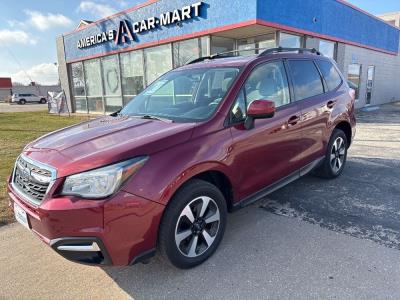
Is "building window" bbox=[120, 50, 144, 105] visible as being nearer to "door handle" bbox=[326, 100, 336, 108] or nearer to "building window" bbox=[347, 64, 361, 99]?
"building window" bbox=[347, 64, 361, 99]

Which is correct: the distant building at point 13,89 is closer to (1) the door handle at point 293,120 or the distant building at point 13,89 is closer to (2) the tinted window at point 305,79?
(2) the tinted window at point 305,79

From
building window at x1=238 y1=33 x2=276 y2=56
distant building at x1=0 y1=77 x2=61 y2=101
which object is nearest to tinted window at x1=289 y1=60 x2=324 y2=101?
building window at x1=238 y1=33 x2=276 y2=56

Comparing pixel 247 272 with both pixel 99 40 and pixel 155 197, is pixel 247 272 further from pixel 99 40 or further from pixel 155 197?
pixel 99 40

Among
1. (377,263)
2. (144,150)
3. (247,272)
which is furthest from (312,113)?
(144,150)

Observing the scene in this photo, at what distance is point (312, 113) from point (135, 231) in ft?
9.60

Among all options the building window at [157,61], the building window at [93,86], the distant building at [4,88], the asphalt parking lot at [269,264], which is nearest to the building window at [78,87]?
the building window at [93,86]

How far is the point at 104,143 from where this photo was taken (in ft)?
8.85

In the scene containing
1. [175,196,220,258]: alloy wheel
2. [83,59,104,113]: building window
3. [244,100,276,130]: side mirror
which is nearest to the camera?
[175,196,220,258]: alloy wheel

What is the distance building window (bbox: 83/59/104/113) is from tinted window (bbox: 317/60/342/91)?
15.5 metres

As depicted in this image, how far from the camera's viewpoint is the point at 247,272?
2.83 metres

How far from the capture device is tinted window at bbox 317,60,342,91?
4840 mm

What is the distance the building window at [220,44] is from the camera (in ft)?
40.6

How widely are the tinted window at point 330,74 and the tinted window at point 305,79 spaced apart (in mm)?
224

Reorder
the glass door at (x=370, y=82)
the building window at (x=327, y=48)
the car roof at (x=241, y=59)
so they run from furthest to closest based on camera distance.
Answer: the glass door at (x=370, y=82), the building window at (x=327, y=48), the car roof at (x=241, y=59)
